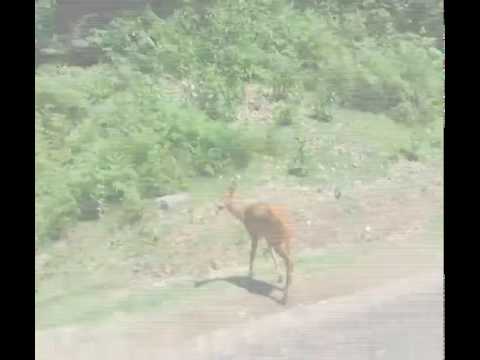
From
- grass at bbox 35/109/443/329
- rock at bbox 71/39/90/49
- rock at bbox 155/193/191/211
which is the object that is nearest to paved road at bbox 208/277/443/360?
grass at bbox 35/109/443/329

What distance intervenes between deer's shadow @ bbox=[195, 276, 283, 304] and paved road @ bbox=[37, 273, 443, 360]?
11 centimetres

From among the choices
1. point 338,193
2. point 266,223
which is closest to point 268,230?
point 266,223

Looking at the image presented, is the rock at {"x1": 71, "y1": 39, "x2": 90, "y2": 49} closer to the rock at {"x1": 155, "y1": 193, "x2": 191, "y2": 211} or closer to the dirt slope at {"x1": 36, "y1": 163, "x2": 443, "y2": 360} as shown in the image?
the rock at {"x1": 155, "y1": 193, "x2": 191, "y2": 211}

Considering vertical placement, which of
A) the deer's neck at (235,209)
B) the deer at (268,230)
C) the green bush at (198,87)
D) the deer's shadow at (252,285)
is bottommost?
the deer's shadow at (252,285)

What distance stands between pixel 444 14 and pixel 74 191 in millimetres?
1886

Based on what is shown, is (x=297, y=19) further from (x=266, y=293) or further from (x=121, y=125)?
(x=266, y=293)

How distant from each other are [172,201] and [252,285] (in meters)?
0.53

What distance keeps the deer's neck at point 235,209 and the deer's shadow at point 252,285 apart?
0.27 meters

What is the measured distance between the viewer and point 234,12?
4.30 metres

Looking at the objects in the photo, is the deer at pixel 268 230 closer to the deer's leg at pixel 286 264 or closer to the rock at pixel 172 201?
the deer's leg at pixel 286 264

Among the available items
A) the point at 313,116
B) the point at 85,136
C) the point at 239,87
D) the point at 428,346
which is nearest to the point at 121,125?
the point at 85,136

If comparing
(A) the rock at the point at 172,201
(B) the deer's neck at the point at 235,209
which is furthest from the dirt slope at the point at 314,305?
(A) the rock at the point at 172,201

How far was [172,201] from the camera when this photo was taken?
422 centimetres

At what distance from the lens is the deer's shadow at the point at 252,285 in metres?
4.15
